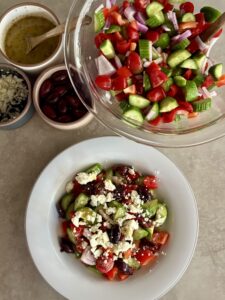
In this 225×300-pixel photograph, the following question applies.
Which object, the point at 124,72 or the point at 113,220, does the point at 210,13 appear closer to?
the point at 124,72

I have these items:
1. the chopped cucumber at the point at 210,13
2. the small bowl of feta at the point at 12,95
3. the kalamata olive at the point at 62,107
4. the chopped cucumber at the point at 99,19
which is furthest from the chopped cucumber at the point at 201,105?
the small bowl of feta at the point at 12,95

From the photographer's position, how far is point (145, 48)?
→ 1.24 metres

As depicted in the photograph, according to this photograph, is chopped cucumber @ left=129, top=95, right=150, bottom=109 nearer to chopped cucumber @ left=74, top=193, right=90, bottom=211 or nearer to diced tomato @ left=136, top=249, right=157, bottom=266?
chopped cucumber @ left=74, top=193, right=90, bottom=211

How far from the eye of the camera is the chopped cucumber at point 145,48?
124 cm

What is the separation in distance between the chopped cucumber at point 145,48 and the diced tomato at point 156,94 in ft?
0.28

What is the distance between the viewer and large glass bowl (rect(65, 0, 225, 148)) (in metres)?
1.33

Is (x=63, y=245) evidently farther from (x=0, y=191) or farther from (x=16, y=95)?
(x=16, y=95)

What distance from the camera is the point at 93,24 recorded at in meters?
1.36

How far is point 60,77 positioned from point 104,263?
23.5 inches

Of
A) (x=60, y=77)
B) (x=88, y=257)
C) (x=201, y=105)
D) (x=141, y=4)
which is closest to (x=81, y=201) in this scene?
(x=88, y=257)

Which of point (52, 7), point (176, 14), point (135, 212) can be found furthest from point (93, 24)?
point (135, 212)

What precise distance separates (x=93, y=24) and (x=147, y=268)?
788 millimetres

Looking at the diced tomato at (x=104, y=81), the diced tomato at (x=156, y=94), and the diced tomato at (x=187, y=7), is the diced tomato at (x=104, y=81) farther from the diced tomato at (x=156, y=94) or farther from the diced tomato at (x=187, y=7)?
the diced tomato at (x=187, y=7)

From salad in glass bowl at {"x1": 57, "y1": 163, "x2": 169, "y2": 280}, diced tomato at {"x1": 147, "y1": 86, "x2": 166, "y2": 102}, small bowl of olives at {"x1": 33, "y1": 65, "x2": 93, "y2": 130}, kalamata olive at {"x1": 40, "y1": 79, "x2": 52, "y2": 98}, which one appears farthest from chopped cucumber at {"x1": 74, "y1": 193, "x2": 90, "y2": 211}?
diced tomato at {"x1": 147, "y1": 86, "x2": 166, "y2": 102}
